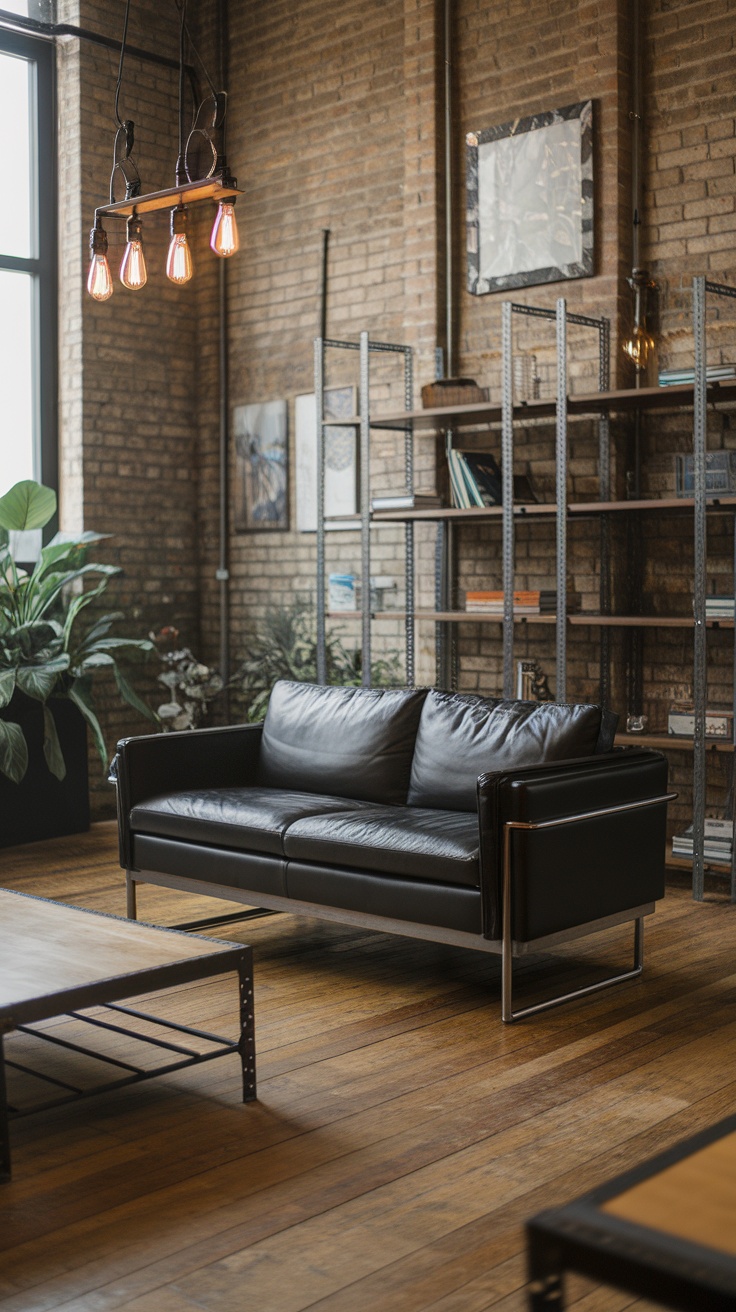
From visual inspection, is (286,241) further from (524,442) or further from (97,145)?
(524,442)

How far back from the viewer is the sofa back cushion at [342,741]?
4641 mm

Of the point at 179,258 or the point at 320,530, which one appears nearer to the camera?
the point at 179,258

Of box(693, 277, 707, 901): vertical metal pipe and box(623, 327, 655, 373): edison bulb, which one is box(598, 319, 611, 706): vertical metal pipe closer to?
box(623, 327, 655, 373): edison bulb

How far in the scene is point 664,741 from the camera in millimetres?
5320

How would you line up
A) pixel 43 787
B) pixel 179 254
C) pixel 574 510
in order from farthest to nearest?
pixel 43 787, pixel 574 510, pixel 179 254

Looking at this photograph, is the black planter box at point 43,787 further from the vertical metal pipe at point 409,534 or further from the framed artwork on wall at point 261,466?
the vertical metal pipe at point 409,534

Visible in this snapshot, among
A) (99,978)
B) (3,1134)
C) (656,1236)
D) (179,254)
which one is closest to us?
(656,1236)

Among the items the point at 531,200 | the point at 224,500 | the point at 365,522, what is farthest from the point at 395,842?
the point at 224,500

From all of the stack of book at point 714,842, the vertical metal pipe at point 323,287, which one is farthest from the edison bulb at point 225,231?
the vertical metal pipe at point 323,287

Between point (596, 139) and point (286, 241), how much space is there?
212 centimetres

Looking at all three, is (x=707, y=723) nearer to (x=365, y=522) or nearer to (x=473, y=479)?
(x=473, y=479)

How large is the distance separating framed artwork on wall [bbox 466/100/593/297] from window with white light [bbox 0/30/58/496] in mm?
2446

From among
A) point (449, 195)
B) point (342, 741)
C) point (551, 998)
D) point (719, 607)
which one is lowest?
point (551, 998)

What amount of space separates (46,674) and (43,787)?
2.33ft
